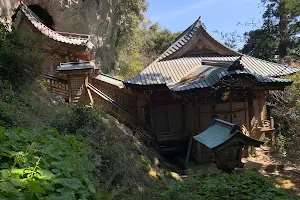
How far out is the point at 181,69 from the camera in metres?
15.0

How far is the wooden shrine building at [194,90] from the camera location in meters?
12.4

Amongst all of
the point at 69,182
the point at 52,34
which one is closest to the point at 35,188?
the point at 69,182

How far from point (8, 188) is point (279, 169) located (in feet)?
36.6

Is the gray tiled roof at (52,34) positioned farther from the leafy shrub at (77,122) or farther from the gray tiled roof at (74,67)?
the leafy shrub at (77,122)

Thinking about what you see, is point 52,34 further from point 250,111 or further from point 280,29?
point 280,29

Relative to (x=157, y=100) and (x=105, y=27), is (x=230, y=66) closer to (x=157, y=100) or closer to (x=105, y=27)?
(x=157, y=100)

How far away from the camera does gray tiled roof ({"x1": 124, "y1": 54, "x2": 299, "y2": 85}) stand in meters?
13.8

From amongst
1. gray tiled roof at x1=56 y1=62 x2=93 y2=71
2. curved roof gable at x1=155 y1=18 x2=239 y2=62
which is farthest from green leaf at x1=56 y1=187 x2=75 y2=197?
curved roof gable at x1=155 y1=18 x2=239 y2=62

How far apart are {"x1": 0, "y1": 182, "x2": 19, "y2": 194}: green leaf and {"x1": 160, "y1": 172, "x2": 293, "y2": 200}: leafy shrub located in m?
3.21

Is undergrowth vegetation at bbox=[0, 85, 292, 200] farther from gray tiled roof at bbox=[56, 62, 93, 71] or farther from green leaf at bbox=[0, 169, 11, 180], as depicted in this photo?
gray tiled roof at bbox=[56, 62, 93, 71]

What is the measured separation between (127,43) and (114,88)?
13.5m

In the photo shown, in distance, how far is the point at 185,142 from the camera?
1445 cm

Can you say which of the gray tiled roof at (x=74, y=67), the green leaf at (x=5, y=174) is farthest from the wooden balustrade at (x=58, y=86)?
the green leaf at (x=5, y=174)

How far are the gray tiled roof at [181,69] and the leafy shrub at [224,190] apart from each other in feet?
26.8
